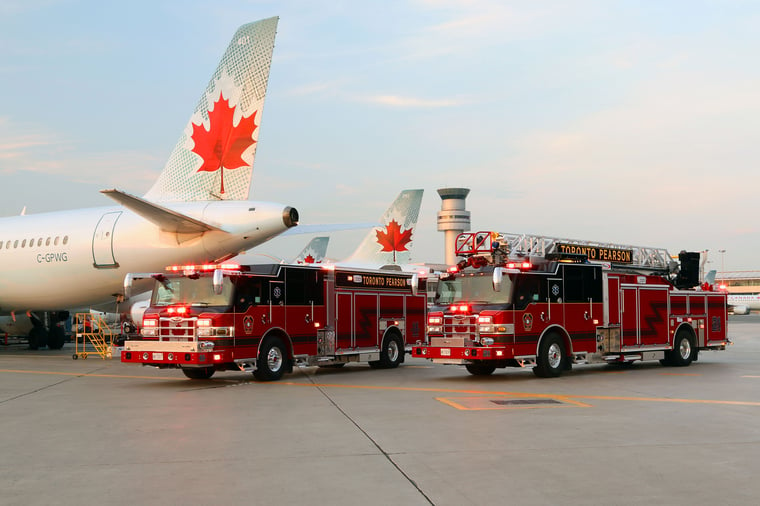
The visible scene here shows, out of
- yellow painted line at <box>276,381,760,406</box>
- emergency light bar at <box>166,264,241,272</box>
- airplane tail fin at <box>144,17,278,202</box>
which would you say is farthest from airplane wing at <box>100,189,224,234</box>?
yellow painted line at <box>276,381,760,406</box>

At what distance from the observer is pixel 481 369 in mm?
20594

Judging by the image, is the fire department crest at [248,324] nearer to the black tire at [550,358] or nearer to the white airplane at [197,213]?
the white airplane at [197,213]

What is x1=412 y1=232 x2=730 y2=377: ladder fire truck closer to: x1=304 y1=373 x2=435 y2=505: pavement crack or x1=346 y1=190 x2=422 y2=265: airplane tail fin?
x1=304 y1=373 x2=435 y2=505: pavement crack

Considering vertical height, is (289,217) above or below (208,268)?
above

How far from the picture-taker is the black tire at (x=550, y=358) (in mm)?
19172

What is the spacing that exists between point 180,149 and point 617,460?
2084 cm

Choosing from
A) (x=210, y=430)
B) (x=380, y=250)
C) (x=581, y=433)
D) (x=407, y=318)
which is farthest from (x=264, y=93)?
(x=380, y=250)

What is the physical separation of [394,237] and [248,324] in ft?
99.0

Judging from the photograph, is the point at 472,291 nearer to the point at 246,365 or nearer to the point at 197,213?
the point at 246,365

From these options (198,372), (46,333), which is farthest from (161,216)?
(46,333)

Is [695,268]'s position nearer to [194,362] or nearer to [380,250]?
[194,362]

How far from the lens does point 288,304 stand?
19969 millimetres

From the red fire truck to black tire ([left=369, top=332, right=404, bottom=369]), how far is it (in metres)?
0.49

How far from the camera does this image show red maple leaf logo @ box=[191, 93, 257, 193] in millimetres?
25203
